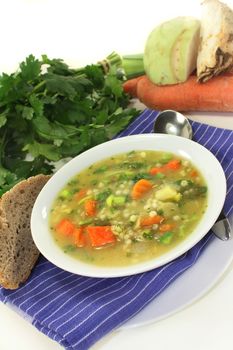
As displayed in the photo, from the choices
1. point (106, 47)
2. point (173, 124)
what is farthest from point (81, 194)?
point (106, 47)

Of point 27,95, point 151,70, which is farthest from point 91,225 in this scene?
point 151,70

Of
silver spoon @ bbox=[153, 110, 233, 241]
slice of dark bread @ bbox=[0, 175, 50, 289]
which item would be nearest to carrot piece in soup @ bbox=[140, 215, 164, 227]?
slice of dark bread @ bbox=[0, 175, 50, 289]

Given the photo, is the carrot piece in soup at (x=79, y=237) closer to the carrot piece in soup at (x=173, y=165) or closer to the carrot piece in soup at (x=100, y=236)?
the carrot piece in soup at (x=100, y=236)

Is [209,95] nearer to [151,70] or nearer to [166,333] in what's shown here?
[151,70]

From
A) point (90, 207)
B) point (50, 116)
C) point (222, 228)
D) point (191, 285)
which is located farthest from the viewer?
point (50, 116)

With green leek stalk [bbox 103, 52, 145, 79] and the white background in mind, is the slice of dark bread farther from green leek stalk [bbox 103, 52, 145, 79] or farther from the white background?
green leek stalk [bbox 103, 52, 145, 79]

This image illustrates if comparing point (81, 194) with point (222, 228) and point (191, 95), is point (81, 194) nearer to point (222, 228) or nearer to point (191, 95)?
point (222, 228)
